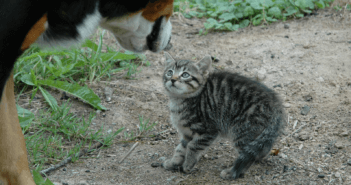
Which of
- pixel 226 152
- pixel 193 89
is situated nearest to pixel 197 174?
pixel 226 152

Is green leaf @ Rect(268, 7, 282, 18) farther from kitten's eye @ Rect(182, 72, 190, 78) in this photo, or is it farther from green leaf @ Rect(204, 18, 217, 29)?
kitten's eye @ Rect(182, 72, 190, 78)

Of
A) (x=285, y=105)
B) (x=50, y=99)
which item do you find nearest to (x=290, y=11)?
(x=285, y=105)

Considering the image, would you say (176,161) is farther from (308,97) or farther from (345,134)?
(308,97)

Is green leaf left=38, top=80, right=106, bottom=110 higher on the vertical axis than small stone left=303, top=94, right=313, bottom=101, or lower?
higher

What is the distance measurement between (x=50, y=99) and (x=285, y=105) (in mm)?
2624

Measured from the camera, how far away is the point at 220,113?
11.7 feet

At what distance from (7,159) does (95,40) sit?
299cm

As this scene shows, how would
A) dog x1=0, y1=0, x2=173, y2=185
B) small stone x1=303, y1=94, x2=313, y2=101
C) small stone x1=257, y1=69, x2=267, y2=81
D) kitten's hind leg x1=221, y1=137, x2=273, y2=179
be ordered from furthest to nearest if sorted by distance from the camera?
small stone x1=257, y1=69, x2=267, y2=81 < small stone x1=303, y1=94, x2=313, y2=101 < kitten's hind leg x1=221, y1=137, x2=273, y2=179 < dog x1=0, y1=0, x2=173, y2=185

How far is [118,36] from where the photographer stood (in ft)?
11.4

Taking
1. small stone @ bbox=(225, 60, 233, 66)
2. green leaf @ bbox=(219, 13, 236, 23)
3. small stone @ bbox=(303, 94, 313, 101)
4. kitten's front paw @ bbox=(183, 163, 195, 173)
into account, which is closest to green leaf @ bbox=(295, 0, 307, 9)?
green leaf @ bbox=(219, 13, 236, 23)

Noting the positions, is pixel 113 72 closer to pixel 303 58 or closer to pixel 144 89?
pixel 144 89

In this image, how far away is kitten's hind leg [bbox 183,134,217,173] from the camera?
357 centimetres

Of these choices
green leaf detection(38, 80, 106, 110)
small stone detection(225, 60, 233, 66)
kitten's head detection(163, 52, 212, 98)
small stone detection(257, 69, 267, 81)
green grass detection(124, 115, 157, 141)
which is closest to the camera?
kitten's head detection(163, 52, 212, 98)

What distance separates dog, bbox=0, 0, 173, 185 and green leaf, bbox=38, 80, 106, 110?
1.08 meters
